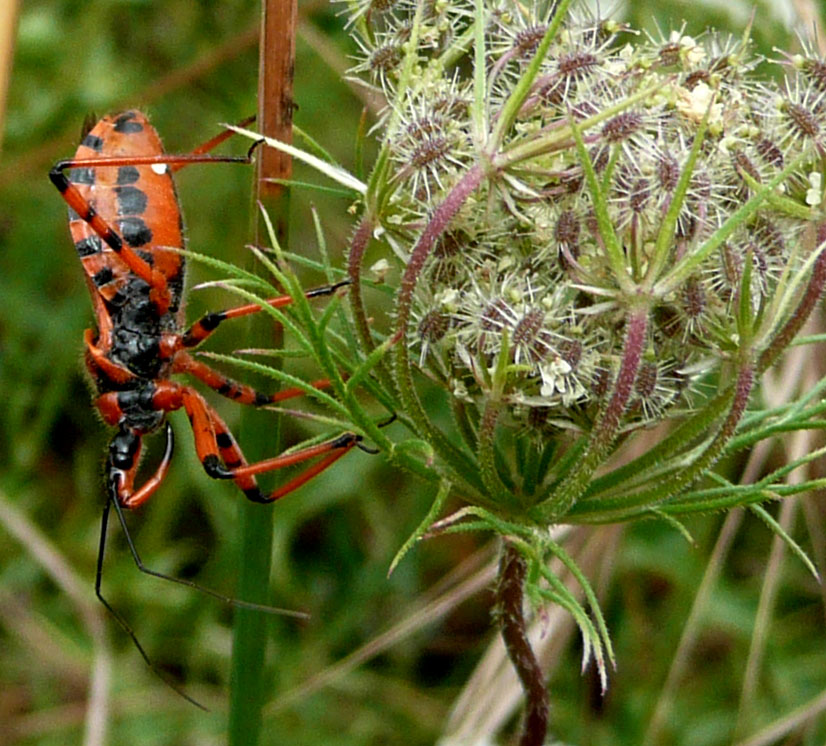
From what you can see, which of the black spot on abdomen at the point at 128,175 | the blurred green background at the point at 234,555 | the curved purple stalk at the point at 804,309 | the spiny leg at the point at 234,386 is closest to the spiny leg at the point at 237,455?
the spiny leg at the point at 234,386

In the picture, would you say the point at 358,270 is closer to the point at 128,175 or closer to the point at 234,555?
the point at 128,175

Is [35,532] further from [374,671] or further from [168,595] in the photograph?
[374,671]

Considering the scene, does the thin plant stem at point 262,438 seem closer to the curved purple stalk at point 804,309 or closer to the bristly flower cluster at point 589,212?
the bristly flower cluster at point 589,212

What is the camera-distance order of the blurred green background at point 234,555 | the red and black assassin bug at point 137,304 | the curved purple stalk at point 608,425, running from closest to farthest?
the curved purple stalk at point 608,425, the red and black assassin bug at point 137,304, the blurred green background at point 234,555

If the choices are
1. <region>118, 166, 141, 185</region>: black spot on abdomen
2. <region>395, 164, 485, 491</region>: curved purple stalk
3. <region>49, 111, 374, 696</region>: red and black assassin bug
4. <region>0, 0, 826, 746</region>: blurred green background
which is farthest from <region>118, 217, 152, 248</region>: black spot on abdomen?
<region>0, 0, 826, 746</region>: blurred green background

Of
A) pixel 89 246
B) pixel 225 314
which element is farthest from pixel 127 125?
pixel 225 314

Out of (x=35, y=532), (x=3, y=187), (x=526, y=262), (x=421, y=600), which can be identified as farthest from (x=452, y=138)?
(x=3, y=187)

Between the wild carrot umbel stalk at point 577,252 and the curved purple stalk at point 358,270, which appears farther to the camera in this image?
the curved purple stalk at point 358,270
